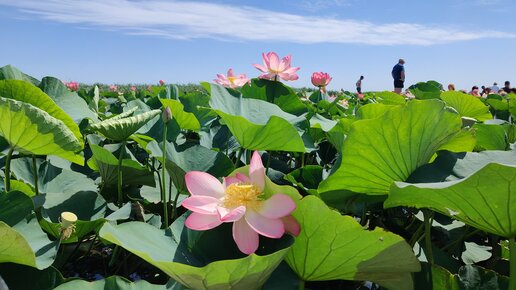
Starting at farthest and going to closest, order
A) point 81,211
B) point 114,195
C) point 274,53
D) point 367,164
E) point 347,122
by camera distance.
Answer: point 274,53 → point 114,195 → point 347,122 → point 81,211 → point 367,164

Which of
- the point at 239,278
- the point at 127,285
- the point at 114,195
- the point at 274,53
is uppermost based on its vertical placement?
the point at 274,53

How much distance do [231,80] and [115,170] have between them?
35.1 inches

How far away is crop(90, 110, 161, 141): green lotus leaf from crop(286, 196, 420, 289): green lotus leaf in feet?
1.64

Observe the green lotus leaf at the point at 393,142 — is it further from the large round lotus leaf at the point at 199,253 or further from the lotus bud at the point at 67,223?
the lotus bud at the point at 67,223

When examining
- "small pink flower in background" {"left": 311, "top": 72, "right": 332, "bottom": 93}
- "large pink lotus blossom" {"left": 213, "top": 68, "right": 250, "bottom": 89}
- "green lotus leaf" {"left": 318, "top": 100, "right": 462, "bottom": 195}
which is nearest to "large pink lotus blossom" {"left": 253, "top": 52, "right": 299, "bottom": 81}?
"large pink lotus blossom" {"left": 213, "top": 68, "right": 250, "bottom": 89}

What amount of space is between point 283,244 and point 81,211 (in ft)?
1.72

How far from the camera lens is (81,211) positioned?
0.98 metres

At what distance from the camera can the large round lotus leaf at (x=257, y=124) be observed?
1.03 meters

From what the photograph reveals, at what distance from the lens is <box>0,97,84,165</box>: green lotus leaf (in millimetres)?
838

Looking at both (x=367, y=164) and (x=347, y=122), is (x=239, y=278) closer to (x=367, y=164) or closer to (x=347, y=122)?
(x=367, y=164)

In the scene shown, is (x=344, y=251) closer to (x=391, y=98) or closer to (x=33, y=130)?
(x=33, y=130)

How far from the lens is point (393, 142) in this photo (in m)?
0.78

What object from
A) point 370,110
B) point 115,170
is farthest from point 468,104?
point 115,170

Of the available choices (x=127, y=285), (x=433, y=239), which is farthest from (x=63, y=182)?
(x=433, y=239)
